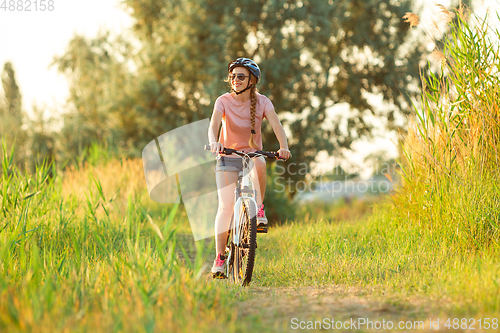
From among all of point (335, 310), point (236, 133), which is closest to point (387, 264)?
point (335, 310)

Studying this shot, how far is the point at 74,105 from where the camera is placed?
19375 millimetres

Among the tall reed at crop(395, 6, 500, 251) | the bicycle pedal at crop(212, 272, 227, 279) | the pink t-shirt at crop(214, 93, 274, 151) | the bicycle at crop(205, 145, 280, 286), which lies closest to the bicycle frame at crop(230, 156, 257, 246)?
the bicycle at crop(205, 145, 280, 286)

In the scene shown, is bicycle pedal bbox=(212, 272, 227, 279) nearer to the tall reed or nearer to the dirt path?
the dirt path

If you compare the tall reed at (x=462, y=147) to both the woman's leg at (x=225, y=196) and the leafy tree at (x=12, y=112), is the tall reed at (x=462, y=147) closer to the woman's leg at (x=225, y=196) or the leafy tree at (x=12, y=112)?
the woman's leg at (x=225, y=196)

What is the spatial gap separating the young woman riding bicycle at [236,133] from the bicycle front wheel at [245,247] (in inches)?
7.0

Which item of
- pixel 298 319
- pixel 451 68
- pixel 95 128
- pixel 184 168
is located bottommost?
pixel 298 319

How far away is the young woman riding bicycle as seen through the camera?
12.9 ft

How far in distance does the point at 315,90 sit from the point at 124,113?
7320 mm

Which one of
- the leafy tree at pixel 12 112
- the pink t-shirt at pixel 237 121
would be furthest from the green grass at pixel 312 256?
the leafy tree at pixel 12 112

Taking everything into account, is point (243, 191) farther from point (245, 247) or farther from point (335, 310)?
point (335, 310)

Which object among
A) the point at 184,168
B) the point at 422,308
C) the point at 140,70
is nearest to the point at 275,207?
the point at 184,168

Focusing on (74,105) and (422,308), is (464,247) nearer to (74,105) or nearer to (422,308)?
(422,308)

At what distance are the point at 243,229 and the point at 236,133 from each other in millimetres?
923

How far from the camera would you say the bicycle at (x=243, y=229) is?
3566mm
